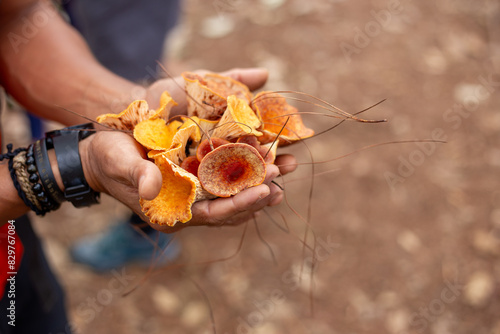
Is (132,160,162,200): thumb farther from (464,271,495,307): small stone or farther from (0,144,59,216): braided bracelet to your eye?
(464,271,495,307): small stone

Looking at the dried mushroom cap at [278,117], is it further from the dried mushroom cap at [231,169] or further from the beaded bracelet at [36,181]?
the beaded bracelet at [36,181]

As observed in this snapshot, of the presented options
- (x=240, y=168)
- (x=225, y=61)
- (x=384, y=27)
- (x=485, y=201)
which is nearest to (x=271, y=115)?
(x=240, y=168)

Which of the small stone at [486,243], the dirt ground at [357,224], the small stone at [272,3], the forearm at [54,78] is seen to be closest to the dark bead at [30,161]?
the forearm at [54,78]

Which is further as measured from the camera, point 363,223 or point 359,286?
point 363,223

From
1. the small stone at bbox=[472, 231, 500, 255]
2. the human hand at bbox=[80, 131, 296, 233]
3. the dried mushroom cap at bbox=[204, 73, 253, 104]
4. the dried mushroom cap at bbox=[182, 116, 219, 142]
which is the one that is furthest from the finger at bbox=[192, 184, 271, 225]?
the small stone at bbox=[472, 231, 500, 255]

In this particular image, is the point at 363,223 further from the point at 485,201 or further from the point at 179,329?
the point at 179,329
